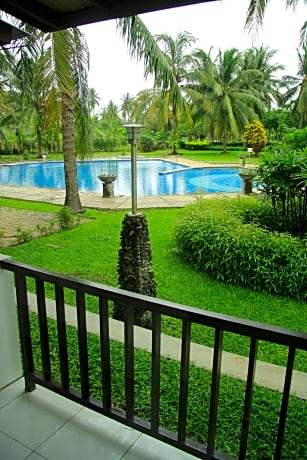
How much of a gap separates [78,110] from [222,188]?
745 centimetres

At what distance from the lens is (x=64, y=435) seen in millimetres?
1662

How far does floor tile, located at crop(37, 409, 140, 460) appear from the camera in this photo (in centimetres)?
156

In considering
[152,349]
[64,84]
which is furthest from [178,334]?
[64,84]

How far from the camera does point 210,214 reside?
5.20 metres

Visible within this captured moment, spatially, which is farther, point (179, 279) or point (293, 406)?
point (179, 279)

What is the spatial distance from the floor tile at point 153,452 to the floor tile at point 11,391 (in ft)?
2.50

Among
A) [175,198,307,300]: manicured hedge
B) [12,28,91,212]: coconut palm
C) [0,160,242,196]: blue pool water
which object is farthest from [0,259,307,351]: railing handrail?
[0,160,242,196]: blue pool water

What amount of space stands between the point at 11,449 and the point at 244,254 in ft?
10.5

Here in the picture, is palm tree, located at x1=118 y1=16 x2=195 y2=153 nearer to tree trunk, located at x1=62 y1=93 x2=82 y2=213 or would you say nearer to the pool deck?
tree trunk, located at x1=62 y1=93 x2=82 y2=213

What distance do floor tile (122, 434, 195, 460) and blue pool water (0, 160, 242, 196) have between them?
9.92 metres

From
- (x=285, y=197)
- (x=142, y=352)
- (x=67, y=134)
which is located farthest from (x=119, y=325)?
(x=67, y=134)

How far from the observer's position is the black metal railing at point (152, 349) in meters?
1.19

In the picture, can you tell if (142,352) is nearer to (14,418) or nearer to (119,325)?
(119,325)

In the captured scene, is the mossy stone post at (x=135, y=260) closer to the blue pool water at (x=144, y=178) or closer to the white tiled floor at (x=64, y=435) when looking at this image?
the white tiled floor at (x=64, y=435)
